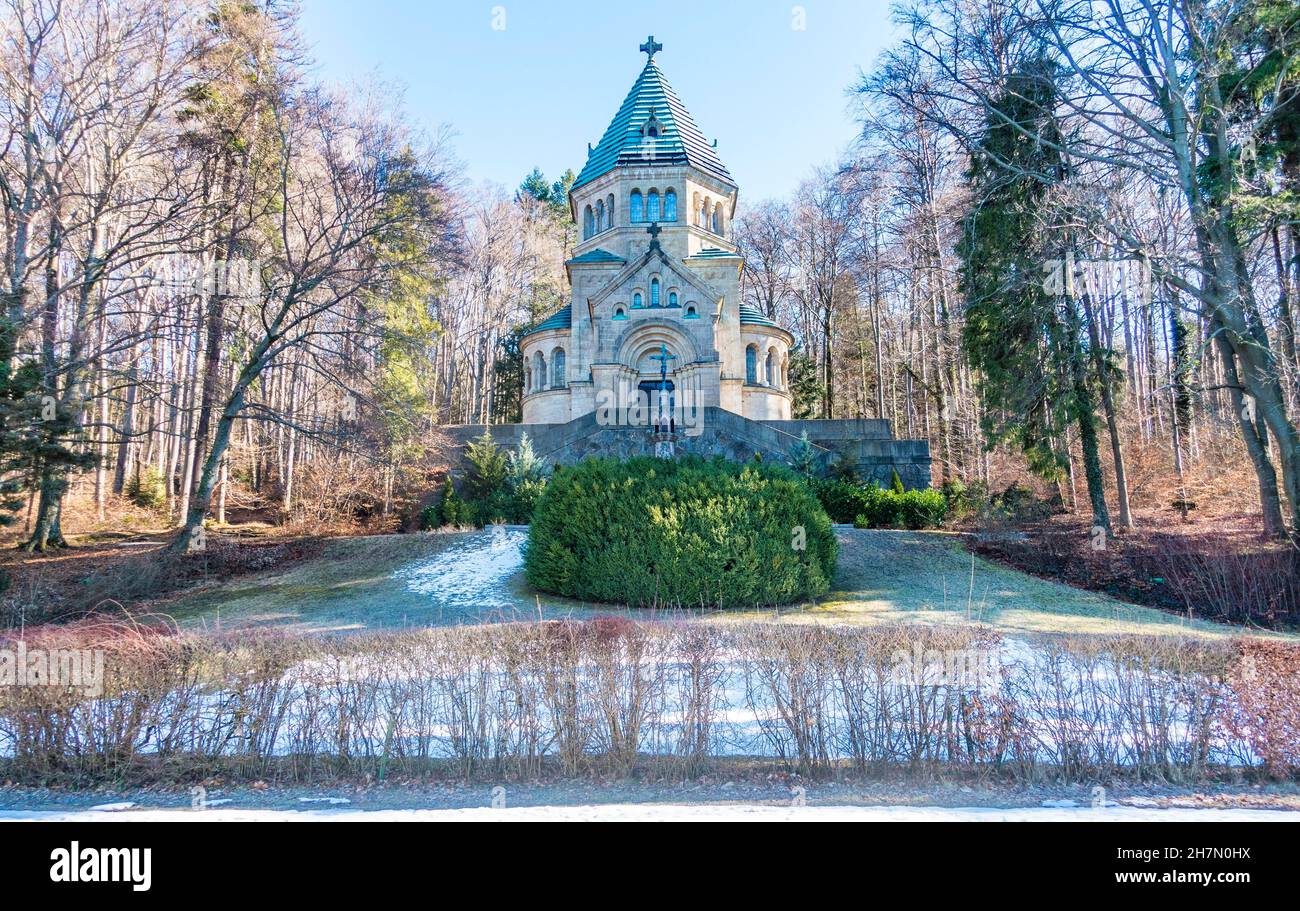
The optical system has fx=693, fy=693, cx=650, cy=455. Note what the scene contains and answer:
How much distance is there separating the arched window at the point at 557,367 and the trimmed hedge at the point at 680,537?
2168 cm

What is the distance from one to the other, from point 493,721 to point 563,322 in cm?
3074

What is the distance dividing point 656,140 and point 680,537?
29566mm

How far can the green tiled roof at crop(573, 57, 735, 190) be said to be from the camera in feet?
113

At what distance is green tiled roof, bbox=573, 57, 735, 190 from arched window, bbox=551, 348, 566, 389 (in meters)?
9.42

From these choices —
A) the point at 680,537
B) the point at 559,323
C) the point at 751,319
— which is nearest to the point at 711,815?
the point at 680,537

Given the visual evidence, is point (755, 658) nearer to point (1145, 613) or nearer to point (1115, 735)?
point (1115, 735)

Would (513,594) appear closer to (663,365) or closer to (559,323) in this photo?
(663,365)

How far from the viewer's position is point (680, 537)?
11.6m

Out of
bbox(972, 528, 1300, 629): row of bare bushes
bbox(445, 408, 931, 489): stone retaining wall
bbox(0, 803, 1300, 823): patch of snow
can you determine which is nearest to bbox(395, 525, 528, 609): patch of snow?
bbox(445, 408, 931, 489): stone retaining wall

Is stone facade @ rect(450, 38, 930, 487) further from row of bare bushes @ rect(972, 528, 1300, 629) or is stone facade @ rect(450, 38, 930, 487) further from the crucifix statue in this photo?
row of bare bushes @ rect(972, 528, 1300, 629)

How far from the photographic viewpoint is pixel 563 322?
34625 millimetres

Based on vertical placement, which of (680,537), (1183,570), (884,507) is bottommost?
(1183,570)

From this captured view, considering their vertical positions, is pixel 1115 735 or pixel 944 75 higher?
pixel 944 75
